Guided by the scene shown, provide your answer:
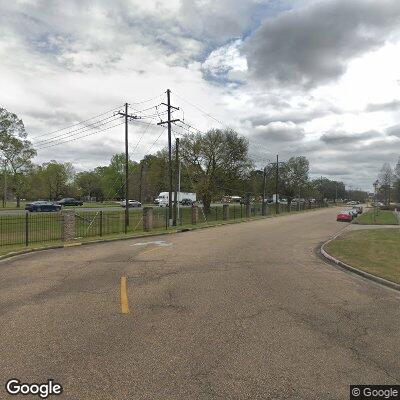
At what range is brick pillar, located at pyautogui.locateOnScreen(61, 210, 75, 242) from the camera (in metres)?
21.7

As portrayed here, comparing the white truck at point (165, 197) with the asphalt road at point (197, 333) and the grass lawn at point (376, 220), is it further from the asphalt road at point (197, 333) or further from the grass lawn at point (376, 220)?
the asphalt road at point (197, 333)

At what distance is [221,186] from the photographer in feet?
164

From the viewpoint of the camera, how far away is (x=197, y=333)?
5.99m

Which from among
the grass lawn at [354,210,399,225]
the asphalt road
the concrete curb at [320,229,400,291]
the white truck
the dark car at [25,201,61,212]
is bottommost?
the grass lawn at [354,210,399,225]

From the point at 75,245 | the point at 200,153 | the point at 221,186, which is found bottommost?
the point at 75,245

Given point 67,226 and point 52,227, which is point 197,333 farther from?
point 52,227

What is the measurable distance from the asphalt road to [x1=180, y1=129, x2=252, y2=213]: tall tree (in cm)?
3849

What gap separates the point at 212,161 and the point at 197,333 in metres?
44.5

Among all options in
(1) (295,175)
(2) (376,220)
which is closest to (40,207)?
(2) (376,220)

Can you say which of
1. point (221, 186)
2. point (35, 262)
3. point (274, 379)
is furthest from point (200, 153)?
point (274, 379)

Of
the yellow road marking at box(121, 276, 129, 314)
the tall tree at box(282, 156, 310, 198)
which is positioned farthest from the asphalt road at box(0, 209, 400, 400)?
the tall tree at box(282, 156, 310, 198)

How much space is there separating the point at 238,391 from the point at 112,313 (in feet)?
11.1

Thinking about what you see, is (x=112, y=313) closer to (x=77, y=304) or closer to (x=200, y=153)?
(x=77, y=304)

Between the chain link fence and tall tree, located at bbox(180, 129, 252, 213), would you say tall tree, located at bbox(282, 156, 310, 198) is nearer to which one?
tall tree, located at bbox(180, 129, 252, 213)
